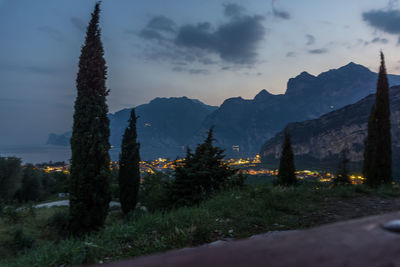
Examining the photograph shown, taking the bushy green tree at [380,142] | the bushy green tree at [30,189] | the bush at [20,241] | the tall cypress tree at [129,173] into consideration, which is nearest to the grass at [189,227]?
the bush at [20,241]

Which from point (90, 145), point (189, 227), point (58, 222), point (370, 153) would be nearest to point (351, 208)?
point (189, 227)

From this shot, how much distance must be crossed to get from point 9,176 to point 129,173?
23.6 metres

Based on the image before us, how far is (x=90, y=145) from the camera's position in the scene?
42.3 feet

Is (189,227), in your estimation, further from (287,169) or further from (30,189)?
(30,189)

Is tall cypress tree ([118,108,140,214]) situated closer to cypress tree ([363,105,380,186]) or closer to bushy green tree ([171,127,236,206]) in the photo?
bushy green tree ([171,127,236,206])

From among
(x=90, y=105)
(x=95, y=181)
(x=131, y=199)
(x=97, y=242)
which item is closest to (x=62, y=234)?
(x=95, y=181)

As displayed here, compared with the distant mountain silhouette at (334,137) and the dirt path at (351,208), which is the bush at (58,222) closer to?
the dirt path at (351,208)

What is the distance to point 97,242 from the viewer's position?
12.7 ft

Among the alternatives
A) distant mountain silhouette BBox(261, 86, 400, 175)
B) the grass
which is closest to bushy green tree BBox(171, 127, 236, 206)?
the grass

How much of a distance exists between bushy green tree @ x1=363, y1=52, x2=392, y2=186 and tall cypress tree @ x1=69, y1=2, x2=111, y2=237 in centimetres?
1722

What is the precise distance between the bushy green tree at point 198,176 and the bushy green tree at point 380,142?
11.3 meters

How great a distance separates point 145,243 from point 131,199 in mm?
21428

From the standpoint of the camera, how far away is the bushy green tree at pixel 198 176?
9.14 m

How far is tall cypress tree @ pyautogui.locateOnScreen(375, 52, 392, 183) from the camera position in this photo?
14828 mm
